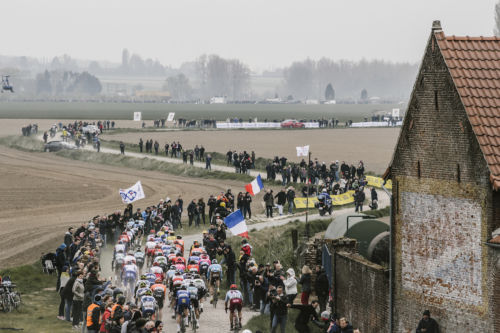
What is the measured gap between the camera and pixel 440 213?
585 inches

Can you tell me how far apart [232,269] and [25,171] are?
1431 inches

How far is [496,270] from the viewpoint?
13.3 m

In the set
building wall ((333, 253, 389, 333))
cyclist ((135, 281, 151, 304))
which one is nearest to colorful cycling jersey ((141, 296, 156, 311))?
cyclist ((135, 281, 151, 304))

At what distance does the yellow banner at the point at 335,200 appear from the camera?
123ft

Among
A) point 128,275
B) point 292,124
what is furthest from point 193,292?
point 292,124

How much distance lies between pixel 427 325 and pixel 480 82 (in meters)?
5.72

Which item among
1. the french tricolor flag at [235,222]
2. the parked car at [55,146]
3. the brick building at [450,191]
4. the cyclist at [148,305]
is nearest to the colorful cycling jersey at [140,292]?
the cyclist at [148,305]

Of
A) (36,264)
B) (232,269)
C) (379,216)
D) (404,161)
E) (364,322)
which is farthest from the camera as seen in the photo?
(379,216)

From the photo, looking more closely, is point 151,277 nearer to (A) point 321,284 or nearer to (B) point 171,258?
(B) point 171,258

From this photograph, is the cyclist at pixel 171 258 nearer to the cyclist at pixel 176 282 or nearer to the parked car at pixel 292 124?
the cyclist at pixel 176 282

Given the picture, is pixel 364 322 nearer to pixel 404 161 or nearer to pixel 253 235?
pixel 404 161

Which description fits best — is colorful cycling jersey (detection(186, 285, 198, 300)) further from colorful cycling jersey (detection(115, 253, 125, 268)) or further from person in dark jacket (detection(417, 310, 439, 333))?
person in dark jacket (detection(417, 310, 439, 333))

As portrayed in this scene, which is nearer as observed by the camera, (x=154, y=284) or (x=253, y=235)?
(x=154, y=284)

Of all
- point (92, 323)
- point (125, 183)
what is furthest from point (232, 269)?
point (125, 183)
